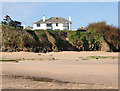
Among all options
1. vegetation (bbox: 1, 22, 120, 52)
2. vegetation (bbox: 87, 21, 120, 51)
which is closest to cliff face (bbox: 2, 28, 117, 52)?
vegetation (bbox: 1, 22, 120, 52)

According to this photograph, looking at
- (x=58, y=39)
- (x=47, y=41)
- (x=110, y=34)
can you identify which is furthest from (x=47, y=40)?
(x=110, y=34)

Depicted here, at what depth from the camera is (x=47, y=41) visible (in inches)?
1233

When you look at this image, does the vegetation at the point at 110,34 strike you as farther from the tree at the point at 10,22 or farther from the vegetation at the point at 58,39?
the tree at the point at 10,22

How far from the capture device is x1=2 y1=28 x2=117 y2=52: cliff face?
93.2ft

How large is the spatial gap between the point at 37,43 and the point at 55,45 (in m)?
2.68

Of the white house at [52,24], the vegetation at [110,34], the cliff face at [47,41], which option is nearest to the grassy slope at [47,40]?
the cliff face at [47,41]

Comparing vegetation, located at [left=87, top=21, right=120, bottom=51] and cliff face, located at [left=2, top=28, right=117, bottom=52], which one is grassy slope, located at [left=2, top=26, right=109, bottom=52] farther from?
vegetation, located at [left=87, top=21, right=120, bottom=51]

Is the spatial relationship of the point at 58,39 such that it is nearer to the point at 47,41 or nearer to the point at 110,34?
the point at 47,41

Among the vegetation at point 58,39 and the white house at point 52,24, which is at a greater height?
the white house at point 52,24

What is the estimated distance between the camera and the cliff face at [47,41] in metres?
28.4

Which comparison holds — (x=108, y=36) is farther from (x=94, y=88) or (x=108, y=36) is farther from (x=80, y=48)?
(x=94, y=88)

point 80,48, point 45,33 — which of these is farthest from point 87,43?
point 45,33

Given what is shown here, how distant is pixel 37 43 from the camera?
3016 cm

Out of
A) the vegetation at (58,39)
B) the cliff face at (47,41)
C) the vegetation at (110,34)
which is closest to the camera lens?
the cliff face at (47,41)
